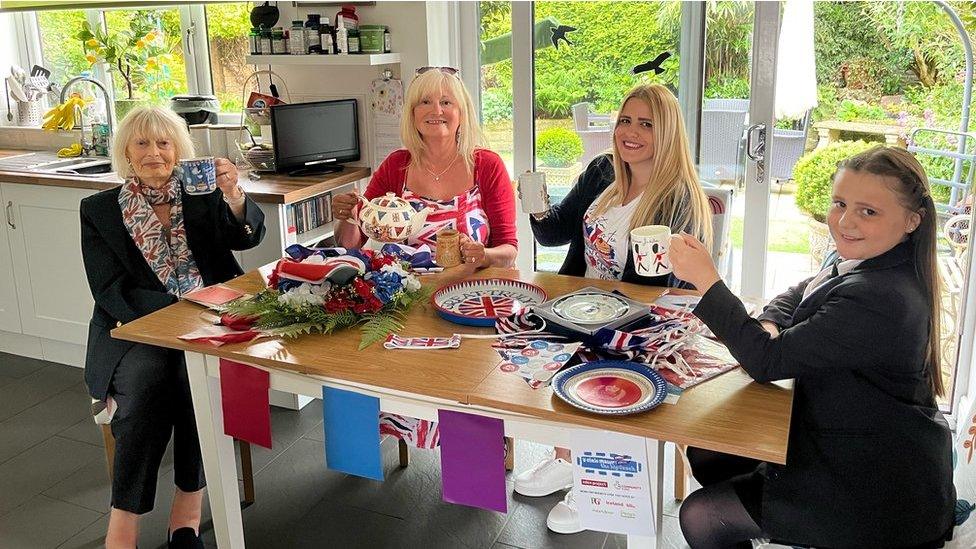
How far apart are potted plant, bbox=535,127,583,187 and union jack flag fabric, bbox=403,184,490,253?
2.52ft

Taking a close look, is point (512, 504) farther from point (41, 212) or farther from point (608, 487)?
point (41, 212)

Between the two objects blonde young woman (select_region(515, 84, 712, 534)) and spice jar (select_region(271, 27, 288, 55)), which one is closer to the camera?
blonde young woman (select_region(515, 84, 712, 534))

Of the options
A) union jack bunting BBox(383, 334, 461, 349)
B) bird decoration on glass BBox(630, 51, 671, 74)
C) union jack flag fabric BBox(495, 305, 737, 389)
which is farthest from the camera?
bird decoration on glass BBox(630, 51, 671, 74)

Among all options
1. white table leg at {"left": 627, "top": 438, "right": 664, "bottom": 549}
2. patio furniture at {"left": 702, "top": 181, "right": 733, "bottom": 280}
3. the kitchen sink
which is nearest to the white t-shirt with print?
patio furniture at {"left": 702, "top": 181, "right": 733, "bottom": 280}

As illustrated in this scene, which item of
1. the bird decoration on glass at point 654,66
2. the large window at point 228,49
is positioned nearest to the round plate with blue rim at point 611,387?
the bird decoration on glass at point 654,66

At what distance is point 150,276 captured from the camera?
2.44 metres

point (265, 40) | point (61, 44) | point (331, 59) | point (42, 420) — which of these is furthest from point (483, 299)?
point (61, 44)

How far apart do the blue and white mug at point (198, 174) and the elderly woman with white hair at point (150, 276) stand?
11.4 inches

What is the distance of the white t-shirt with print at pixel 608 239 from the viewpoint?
2.29 meters

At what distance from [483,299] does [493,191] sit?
689mm

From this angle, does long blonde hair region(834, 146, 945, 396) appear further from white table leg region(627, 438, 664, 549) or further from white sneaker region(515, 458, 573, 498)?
white sneaker region(515, 458, 573, 498)

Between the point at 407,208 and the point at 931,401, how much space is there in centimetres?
123

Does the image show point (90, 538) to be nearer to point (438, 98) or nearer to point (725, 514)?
point (438, 98)

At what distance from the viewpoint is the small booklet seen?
6.84ft
